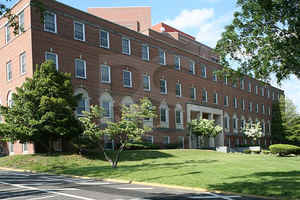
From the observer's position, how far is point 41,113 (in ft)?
75.2

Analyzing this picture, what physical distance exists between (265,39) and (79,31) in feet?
72.7

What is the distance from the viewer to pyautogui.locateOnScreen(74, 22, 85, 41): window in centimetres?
3152

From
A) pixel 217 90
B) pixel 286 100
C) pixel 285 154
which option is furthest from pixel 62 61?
pixel 286 100

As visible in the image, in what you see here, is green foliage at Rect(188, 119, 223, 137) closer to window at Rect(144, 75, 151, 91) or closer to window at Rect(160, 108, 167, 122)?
window at Rect(160, 108, 167, 122)

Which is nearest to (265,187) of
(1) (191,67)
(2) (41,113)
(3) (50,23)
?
(2) (41,113)

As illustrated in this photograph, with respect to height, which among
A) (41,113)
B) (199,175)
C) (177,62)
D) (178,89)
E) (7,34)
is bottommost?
(199,175)

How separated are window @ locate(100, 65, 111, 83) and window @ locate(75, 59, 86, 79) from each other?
232 cm

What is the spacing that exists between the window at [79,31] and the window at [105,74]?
3669 millimetres

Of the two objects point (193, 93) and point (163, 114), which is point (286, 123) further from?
point (163, 114)

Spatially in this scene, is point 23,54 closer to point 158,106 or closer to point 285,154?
point 158,106

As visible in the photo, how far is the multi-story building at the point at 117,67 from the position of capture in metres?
28.9

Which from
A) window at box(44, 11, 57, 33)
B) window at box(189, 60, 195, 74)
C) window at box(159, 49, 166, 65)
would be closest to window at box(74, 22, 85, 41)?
window at box(44, 11, 57, 33)

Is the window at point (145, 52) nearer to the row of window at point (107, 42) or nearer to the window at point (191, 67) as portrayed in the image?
the row of window at point (107, 42)

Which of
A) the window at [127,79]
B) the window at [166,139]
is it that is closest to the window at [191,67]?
the window at [166,139]
